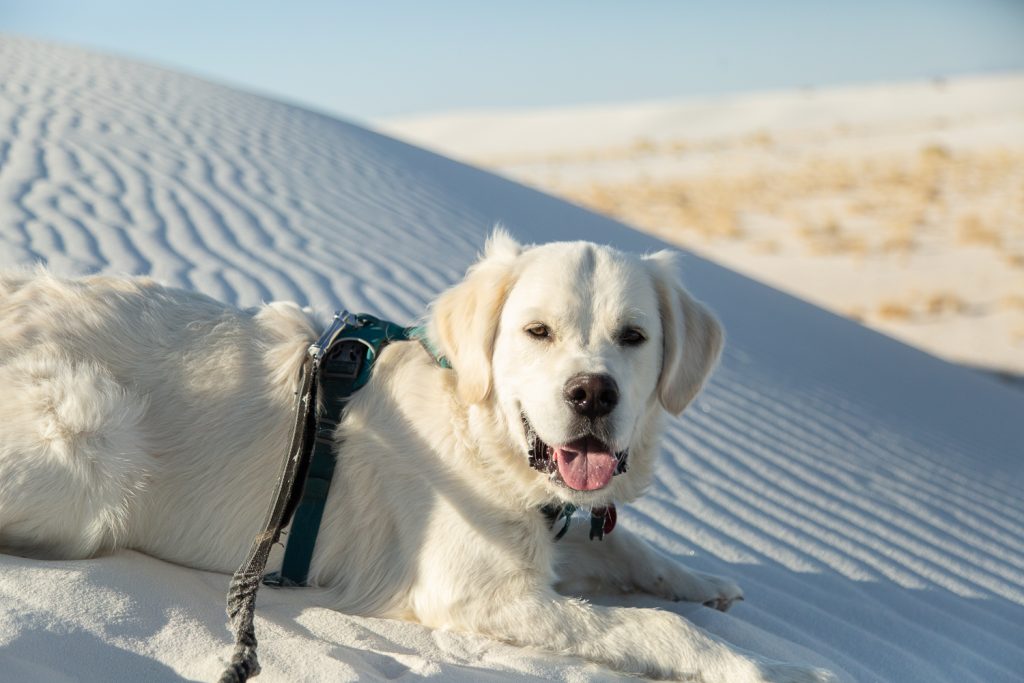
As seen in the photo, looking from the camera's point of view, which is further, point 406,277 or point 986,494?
point 406,277

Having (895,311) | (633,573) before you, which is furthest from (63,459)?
(895,311)

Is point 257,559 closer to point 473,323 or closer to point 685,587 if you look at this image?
point 473,323

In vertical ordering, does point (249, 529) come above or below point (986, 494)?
below

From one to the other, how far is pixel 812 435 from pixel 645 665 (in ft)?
11.6

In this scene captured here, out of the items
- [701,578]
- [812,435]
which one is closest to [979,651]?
[701,578]

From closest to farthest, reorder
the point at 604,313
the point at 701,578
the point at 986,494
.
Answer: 1. the point at 604,313
2. the point at 701,578
3. the point at 986,494

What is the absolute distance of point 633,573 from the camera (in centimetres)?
350

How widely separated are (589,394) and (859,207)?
2253cm

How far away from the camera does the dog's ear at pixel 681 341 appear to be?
3.25m

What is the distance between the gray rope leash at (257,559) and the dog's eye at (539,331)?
682 millimetres

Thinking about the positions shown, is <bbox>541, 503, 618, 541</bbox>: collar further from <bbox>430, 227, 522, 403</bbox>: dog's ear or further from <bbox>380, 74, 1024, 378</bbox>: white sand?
<bbox>380, 74, 1024, 378</bbox>: white sand

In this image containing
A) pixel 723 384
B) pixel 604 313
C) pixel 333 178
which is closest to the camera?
pixel 604 313

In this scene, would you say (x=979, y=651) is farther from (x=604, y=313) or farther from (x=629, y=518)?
(x=604, y=313)

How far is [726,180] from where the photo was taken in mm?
32031
